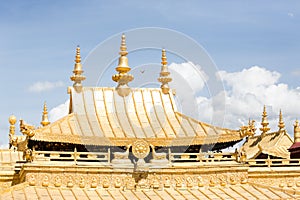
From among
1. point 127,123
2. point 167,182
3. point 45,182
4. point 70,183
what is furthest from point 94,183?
point 127,123

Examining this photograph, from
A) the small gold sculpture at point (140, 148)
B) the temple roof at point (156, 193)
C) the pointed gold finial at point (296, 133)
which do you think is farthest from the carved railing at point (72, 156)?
the pointed gold finial at point (296, 133)

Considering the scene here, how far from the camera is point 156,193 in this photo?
80.8 feet

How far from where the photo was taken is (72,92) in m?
28.8

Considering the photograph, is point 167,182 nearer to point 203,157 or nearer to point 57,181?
point 203,157

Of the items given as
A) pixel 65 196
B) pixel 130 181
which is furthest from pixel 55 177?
pixel 130 181

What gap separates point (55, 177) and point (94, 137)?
115 inches

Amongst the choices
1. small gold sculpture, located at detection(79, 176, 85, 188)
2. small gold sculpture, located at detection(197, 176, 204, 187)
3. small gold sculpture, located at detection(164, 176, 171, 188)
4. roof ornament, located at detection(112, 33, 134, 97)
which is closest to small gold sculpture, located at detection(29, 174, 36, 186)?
small gold sculpture, located at detection(79, 176, 85, 188)

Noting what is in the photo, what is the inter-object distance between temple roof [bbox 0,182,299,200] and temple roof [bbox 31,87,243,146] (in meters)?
2.30

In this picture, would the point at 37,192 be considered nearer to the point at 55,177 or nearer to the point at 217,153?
the point at 55,177

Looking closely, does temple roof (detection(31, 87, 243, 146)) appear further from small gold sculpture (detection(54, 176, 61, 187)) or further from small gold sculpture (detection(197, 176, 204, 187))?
small gold sculpture (detection(54, 176, 61, 187))

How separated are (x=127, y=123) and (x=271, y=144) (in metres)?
14.6

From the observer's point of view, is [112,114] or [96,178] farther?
[112,114]

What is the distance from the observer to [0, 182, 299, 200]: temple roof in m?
23.3

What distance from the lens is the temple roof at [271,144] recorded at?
37.2 metres
